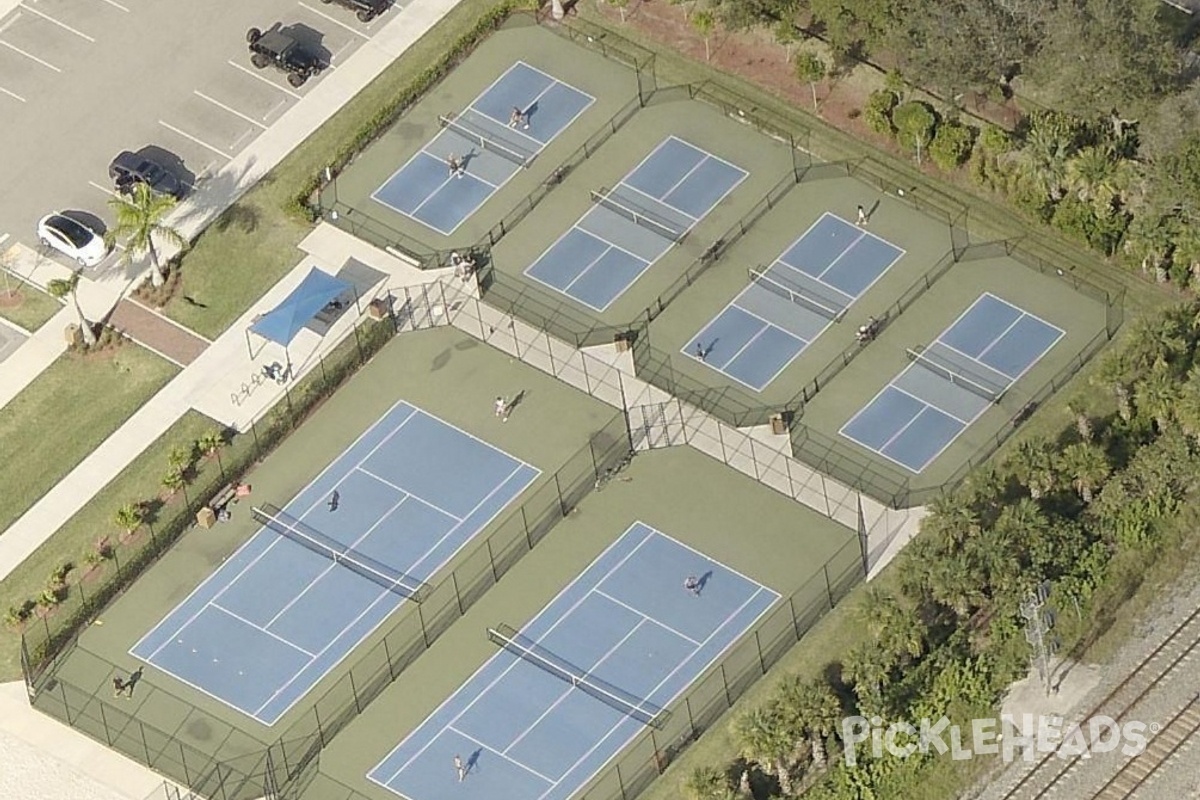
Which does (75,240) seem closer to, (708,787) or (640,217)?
(640,217)

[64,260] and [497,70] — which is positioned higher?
[497,70]

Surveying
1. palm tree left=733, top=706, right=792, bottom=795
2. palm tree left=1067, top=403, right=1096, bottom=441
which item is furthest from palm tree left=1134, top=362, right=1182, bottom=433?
palm tree left=733, top=706, right=792, bottom=795

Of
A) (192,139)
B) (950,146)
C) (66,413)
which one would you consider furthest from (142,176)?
(950,146)

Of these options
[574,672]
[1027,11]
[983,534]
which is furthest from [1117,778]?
[1027,11]

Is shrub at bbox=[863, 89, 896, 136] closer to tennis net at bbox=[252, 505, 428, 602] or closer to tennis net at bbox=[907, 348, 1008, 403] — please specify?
tennis net at bbox=[907, 348, 1008, 403]

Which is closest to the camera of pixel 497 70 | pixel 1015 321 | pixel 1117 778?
pixel 1117 778

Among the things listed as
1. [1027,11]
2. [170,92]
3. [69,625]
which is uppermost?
[1027,11]

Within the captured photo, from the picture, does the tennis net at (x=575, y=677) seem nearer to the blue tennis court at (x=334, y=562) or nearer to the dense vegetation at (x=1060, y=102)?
the blue tennis court at (x=334, y=562)

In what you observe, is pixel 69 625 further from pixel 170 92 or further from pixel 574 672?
pixel 170 92
